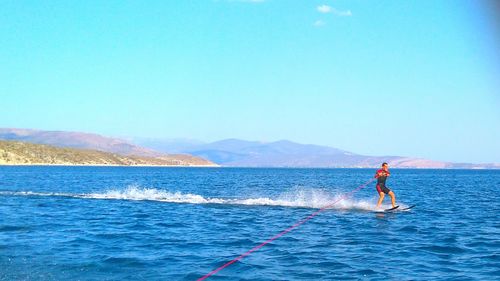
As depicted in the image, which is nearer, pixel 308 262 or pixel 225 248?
pixel 308 262

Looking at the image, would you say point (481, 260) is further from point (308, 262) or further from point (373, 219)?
point (373, 219)

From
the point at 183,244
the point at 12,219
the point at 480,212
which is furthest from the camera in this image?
the point at 480,212

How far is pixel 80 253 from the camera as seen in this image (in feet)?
55.7

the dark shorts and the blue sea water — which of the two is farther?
the dark shorts

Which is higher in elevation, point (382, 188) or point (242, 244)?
point (382, 188)

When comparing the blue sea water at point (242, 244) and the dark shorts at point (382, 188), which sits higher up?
the dark shorts at point (382, 188)

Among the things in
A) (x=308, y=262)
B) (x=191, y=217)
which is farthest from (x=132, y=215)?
(x=308, y=262)

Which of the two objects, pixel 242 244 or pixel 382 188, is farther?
pixel 382 188

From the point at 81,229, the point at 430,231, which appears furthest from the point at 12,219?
the point at 430,231

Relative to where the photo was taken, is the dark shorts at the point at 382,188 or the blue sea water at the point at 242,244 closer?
the blue sea water at the point at 242,244

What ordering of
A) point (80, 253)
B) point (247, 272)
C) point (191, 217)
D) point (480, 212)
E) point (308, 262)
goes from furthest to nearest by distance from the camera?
point (480, 212), point (191, 217), point (80, 253), point (308, 262), point (247, 272)

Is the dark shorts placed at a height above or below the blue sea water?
above

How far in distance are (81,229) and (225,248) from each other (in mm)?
7886

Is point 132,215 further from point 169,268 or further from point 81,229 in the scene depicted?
point 169,268
